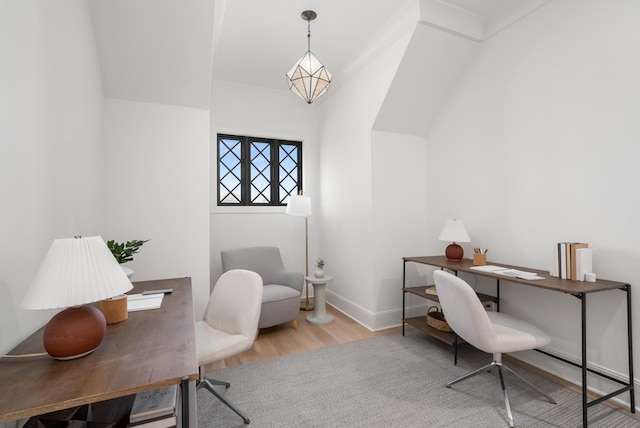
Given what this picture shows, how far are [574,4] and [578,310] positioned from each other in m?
2.12

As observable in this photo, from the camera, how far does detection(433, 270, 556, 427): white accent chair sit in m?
1.78

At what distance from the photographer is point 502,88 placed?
2.60m

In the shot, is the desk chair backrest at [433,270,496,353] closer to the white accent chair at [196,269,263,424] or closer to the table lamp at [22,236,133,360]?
the white accent chair at [196,269,263,424]

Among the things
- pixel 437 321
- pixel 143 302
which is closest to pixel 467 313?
pixel 437 321

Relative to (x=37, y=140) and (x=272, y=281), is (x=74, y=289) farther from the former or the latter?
(x=272, y=281)

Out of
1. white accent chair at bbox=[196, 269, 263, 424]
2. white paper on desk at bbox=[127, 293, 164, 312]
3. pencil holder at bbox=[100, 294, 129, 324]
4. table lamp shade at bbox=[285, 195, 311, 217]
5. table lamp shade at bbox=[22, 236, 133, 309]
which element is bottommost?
white accent chair at bbox=[196, 269, 263, 424]

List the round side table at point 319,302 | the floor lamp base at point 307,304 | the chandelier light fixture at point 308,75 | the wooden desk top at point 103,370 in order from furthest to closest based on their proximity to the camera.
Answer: the floor lamp base at point 307,304
the round side table at point 319,302
the chandelier light fixture at point 308,75
the wooden desk top at point 103,370

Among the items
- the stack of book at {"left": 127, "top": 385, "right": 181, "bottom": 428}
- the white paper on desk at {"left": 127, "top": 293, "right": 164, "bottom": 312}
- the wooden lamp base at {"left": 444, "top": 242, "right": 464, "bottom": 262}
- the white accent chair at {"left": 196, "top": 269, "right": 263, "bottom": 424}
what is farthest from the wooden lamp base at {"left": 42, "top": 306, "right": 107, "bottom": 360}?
the wooden lamp base at {"left": 444, "top": 242, "right": 464, "bottom": 262}

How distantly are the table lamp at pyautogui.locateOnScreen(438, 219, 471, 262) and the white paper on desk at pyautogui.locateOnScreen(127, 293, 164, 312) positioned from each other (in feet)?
7.38

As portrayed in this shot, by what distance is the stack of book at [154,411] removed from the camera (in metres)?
0.95

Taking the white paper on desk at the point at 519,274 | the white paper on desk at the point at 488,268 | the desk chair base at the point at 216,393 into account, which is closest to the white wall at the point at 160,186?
the desk chair base at the point at 216,393

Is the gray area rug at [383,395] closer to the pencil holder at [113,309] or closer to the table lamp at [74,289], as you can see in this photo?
the pencil holder at [113,309]

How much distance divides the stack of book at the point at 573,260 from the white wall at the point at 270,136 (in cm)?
287

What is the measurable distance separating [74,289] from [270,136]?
345 centimetres
